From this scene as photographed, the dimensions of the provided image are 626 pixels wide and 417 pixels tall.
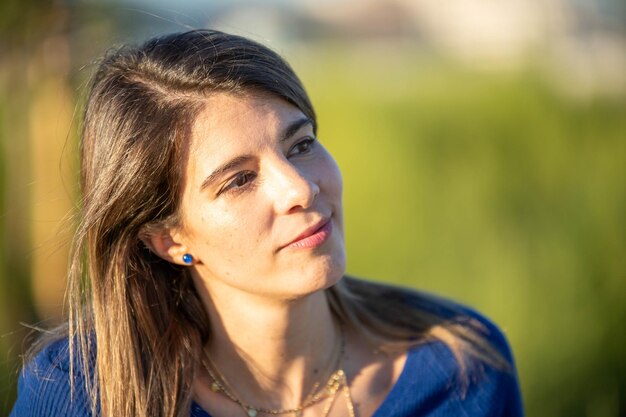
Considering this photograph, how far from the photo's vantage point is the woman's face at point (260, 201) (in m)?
1.98

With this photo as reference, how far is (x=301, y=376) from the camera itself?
7.46 ft

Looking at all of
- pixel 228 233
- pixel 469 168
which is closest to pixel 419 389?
pixel 228 233

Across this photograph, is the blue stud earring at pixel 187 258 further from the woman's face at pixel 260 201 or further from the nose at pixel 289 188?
the nose at pixel 289 188

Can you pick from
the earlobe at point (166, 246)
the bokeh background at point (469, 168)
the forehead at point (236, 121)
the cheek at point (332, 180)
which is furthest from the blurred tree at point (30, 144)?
the cheek at point (332, 180)

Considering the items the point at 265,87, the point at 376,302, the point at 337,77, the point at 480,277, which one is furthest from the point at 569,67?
the point at 265,87

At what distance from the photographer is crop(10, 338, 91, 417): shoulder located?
7.02 ft

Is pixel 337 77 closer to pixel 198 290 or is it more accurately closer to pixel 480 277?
pixel 480 277

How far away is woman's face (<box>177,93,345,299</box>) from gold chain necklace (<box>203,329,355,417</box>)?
33 cm

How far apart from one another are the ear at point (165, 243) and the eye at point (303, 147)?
38cm

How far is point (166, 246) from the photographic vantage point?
2211 millimetres

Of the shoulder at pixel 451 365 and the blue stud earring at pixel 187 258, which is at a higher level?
the blue stud earring at pixel 187 258

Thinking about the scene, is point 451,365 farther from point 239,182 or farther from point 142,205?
point 142,205

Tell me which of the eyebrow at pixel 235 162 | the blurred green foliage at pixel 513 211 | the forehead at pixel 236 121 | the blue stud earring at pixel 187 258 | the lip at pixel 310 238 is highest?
the forehead at pixel 236 121

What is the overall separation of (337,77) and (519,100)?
147 cm
